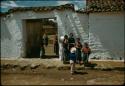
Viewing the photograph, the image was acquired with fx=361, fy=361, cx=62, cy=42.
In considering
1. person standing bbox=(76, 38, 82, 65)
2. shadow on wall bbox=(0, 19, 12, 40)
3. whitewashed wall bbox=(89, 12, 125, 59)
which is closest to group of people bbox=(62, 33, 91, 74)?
person standing bbox=(76, 38, 82, 65)

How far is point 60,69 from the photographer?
1725 centimetres

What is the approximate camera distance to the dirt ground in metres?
13.8

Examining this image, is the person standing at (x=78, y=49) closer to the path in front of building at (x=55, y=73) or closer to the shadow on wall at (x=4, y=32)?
the path in front of building at (x=55, y=73)

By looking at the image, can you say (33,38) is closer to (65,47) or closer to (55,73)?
(65,47)

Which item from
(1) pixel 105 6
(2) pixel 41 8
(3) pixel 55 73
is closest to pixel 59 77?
(3) pixel 55 73

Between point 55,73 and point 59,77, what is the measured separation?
1212 millimetres

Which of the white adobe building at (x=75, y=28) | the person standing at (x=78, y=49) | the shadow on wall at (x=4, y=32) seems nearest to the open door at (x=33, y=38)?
the white adobe building at (x=75, y=28)

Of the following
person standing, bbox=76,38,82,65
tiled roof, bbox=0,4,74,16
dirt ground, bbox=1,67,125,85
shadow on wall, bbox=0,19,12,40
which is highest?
tiled roof, bbox=0,4,74,16

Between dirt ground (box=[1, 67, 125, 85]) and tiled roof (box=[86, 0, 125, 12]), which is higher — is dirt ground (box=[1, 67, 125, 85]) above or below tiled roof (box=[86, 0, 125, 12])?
below

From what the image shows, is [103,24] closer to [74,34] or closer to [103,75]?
[74,34]

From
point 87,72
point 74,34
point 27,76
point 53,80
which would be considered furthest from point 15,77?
point 74,34

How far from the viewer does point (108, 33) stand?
62.3 ft

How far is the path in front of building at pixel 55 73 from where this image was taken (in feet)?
46.0

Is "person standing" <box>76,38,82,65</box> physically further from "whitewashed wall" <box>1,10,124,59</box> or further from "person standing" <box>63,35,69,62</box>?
"whitewashed wall" <box>1,10,124,59</box>
